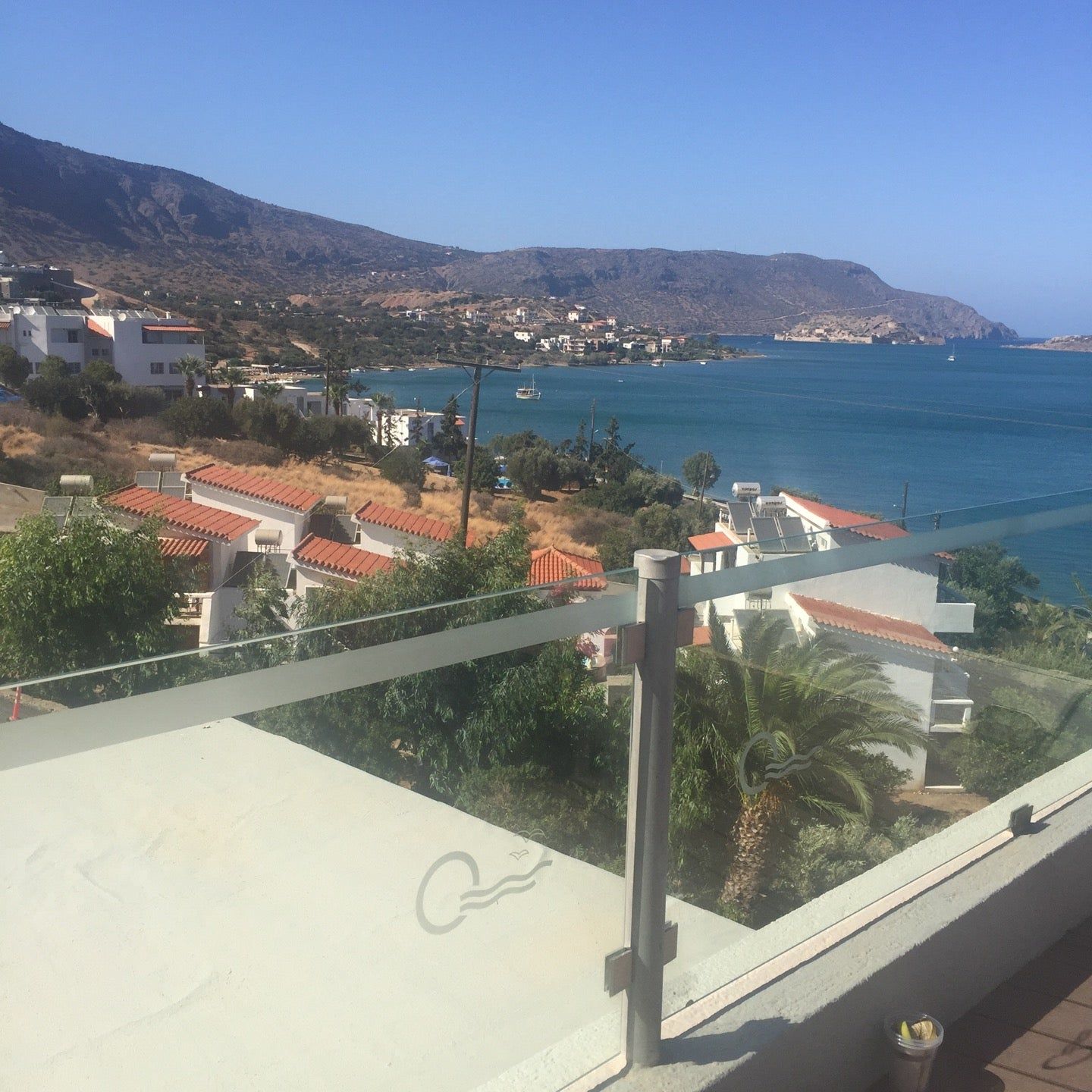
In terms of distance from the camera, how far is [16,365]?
132 ft

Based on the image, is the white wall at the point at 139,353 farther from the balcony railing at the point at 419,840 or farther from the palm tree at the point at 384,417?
the balcony railing at the point at 419,840

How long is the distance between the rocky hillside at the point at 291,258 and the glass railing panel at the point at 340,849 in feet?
194

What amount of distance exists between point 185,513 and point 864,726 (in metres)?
19.0

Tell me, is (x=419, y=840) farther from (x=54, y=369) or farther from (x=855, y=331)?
(x=855, y=331)

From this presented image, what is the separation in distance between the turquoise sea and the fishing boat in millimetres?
614

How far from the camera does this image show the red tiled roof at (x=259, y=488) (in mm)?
22219

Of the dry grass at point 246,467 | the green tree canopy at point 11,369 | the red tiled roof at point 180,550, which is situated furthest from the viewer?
the green tree canopy at point 11,369

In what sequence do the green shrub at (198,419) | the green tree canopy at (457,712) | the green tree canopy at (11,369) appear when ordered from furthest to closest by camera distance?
the green tree canopy at (11,369) < the green shrub at (198,419) < the green tree canopy at (457,712)

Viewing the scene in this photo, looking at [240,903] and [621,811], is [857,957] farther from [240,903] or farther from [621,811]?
[240,903]

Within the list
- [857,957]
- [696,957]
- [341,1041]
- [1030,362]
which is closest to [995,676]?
[857,957]

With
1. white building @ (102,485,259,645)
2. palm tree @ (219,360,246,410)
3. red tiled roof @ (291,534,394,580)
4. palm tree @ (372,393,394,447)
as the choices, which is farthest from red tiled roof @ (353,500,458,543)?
palm tree @ (219,360,246,410)

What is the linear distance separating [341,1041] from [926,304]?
5328 inches

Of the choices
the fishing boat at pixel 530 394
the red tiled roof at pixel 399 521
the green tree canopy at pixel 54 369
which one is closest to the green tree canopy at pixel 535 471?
the red tiled roof at pixel 399 521

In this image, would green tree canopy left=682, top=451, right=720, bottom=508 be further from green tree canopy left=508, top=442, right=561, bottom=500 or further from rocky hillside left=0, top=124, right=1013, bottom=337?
rocky hillside left=0, top=124, right=1013, bottom=337
